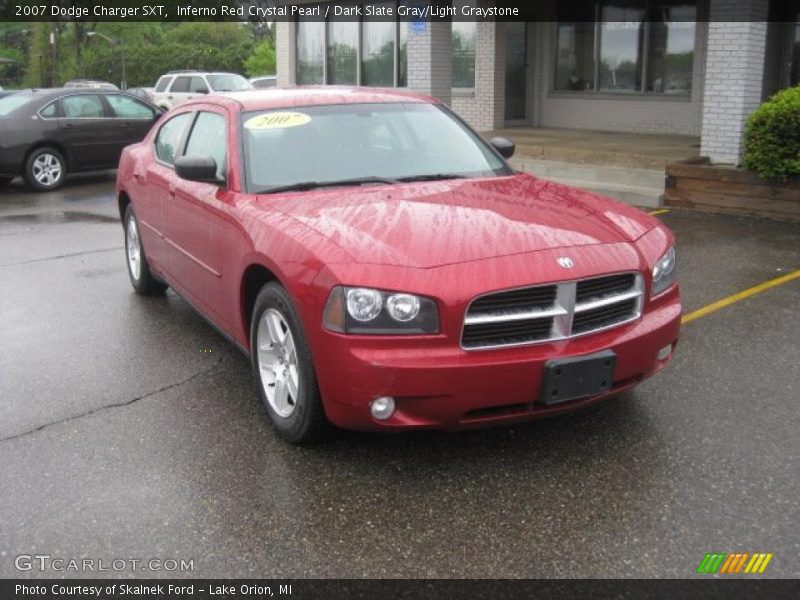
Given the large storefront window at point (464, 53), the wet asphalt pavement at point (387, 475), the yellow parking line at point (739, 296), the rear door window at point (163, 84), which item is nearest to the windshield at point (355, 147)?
the wet asphalt pavement at point (387, 475)

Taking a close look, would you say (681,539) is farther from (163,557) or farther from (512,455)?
(163,557)

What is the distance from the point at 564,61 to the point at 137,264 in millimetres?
11992

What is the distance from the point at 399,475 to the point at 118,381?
204 cm

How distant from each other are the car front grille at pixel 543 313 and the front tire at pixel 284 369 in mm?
740

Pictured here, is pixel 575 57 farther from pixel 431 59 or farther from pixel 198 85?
pixel 198 85

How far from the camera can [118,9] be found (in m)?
66.0

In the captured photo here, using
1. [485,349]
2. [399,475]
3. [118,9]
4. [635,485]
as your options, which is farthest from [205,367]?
[118,9]

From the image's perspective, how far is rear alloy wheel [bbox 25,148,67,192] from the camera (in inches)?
540

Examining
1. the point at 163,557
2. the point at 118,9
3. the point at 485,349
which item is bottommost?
the point at 163,557

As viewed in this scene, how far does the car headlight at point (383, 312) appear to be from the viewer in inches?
137

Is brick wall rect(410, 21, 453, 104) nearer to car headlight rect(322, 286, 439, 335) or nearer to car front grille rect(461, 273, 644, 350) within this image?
car front grille rect(461, 273, 644, 350)

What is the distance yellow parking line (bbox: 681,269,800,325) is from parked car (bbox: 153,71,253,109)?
69.3 feet

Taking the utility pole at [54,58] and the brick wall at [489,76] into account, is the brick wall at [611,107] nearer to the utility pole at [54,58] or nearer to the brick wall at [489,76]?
the brick wall at [489,76]

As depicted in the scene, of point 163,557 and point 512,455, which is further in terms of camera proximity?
point 512,455
